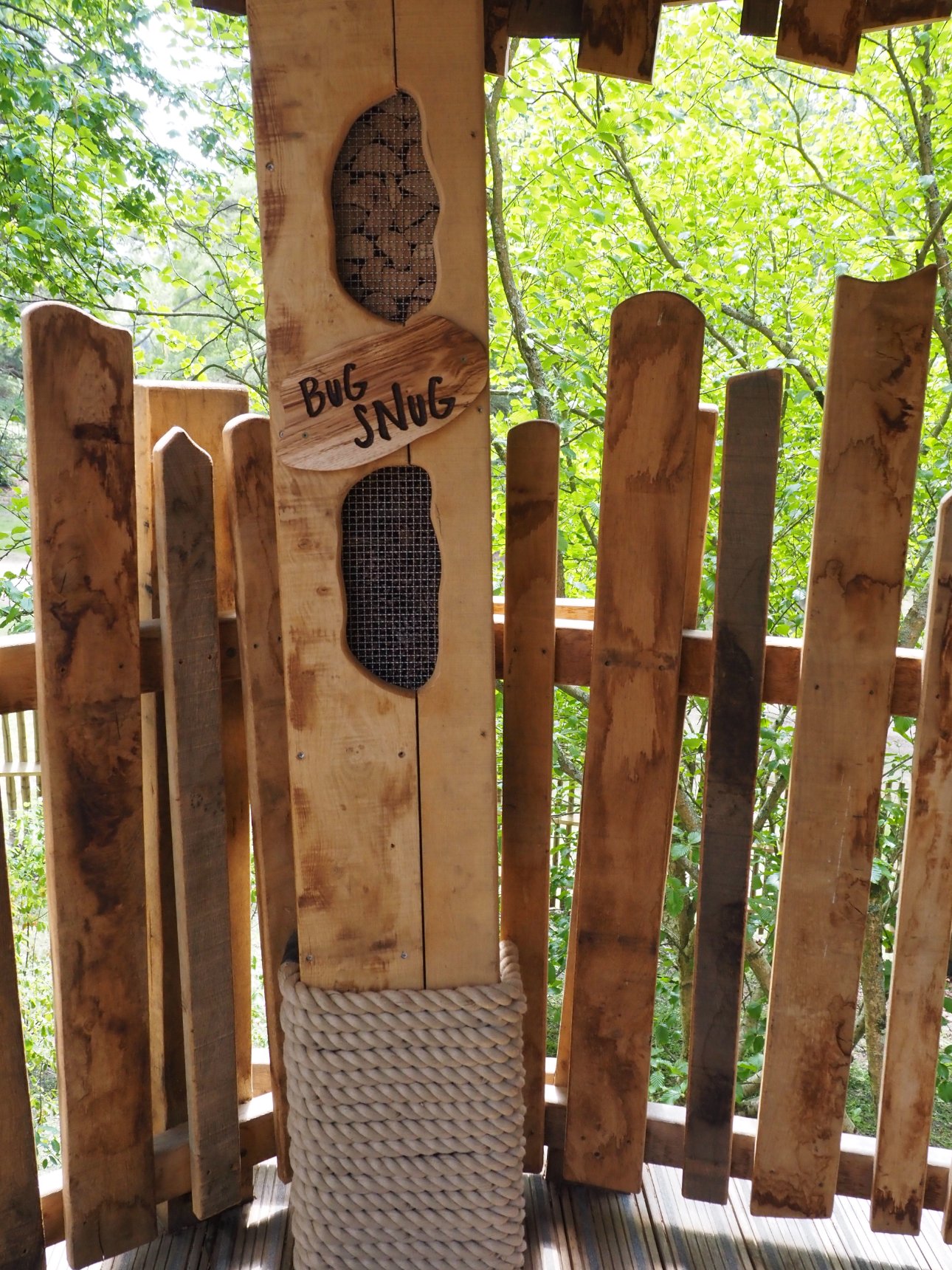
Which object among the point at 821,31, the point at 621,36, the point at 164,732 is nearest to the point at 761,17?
the point at 821,31

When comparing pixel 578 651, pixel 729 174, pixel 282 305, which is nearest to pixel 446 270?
pixel 282 305

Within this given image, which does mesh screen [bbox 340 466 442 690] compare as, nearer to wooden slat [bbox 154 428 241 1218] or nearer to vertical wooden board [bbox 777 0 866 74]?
wooden slat [bbox 154 428 241 1218]

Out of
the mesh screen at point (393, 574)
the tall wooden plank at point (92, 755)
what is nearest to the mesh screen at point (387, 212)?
the mesh screen at point (393, 574)

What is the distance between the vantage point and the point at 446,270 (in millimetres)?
1297

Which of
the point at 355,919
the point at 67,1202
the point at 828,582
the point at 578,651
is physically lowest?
the point at 67,1202

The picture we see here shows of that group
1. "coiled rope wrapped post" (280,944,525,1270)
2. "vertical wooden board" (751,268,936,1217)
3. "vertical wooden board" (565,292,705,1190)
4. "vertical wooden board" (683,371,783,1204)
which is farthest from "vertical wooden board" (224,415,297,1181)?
"vertical wooden board" (751,268,936,1217)

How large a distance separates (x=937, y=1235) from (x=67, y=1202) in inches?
55.5

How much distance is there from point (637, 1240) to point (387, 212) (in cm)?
165

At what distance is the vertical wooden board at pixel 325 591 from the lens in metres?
1.25

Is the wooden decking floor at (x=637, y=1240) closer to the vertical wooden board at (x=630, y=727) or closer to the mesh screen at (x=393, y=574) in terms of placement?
the vertical wooden board at (x=630, y=727)

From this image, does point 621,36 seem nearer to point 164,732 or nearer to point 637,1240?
point 164,732

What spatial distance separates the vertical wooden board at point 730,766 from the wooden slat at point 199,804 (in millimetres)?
754

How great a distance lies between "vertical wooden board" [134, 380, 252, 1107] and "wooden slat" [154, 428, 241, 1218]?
72mm

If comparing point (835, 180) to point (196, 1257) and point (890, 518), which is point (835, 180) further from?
point (196, 1257)
